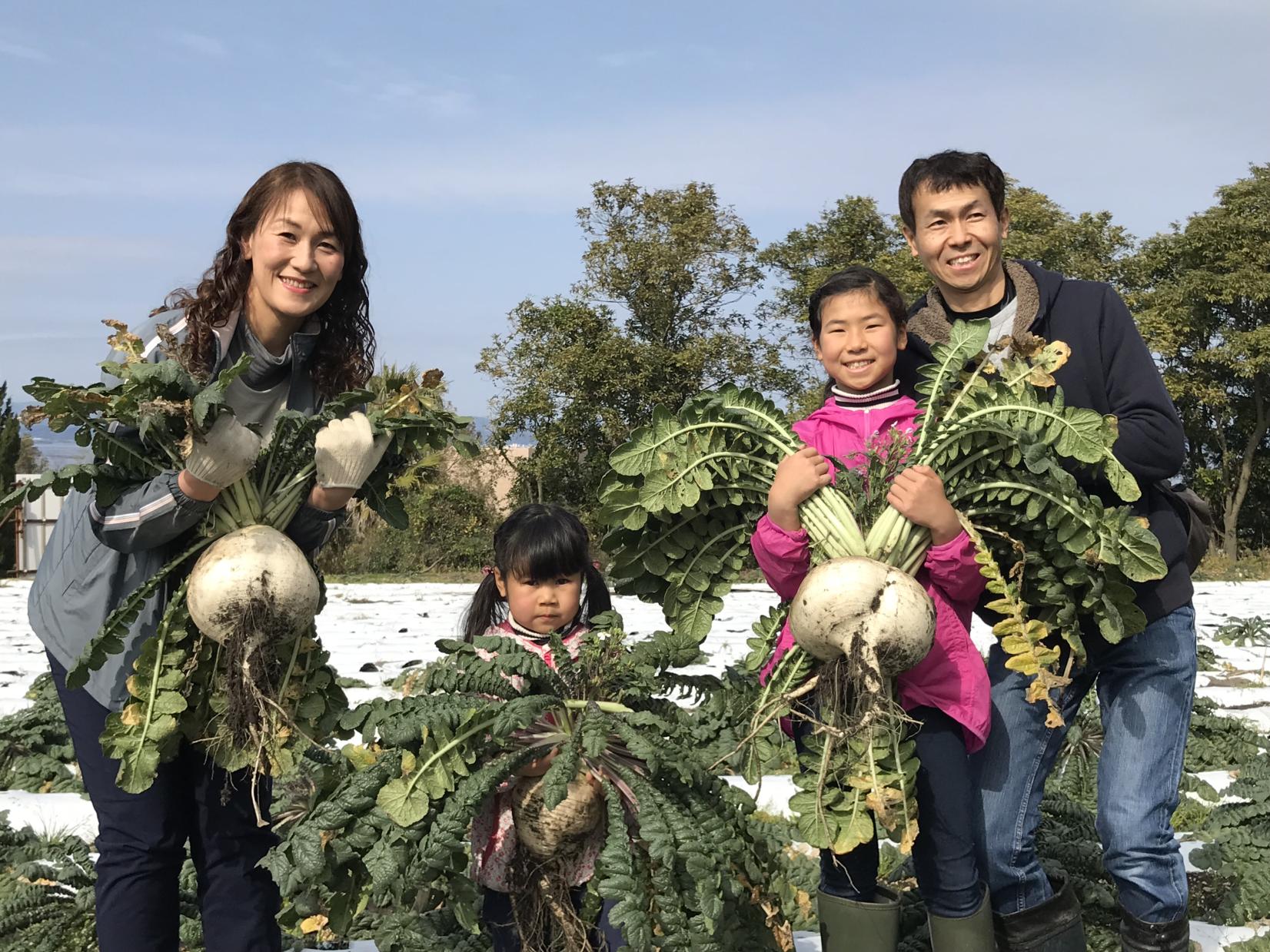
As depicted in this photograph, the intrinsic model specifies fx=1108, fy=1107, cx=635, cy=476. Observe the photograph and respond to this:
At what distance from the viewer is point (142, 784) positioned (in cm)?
257

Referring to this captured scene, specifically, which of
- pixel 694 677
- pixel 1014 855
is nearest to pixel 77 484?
pixel 694 677

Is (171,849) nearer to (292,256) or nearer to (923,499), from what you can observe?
(292,256)

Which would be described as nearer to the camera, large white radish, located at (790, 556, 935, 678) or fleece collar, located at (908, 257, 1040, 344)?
large white radish, located at (790, 556, 935, 678)

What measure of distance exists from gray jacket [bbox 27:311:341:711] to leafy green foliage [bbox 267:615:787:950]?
22.7 inches

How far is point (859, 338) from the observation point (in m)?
2.85

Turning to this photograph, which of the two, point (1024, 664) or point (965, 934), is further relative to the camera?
point (965, 934)

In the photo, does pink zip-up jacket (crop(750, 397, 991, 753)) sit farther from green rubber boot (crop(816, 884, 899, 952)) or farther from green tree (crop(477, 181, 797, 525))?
green tree (crop(477, 181, 797, 525))

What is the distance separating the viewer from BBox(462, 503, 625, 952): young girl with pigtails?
2791mm

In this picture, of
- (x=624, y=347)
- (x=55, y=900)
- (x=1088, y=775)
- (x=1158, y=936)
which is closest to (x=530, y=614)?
(x=1158, y=936)

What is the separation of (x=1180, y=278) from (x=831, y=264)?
682cm

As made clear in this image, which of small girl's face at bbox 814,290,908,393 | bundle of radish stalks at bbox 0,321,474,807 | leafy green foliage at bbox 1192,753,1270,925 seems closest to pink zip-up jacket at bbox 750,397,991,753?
small girl's face at bbox 814,290,908,393

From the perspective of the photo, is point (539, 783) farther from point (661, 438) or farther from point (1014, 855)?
point (1014, 855)

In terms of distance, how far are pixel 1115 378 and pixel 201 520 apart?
2366 millimetres

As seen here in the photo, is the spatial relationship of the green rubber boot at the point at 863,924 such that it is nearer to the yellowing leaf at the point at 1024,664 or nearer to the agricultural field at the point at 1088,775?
the agricultural field at the point at 1088,775
